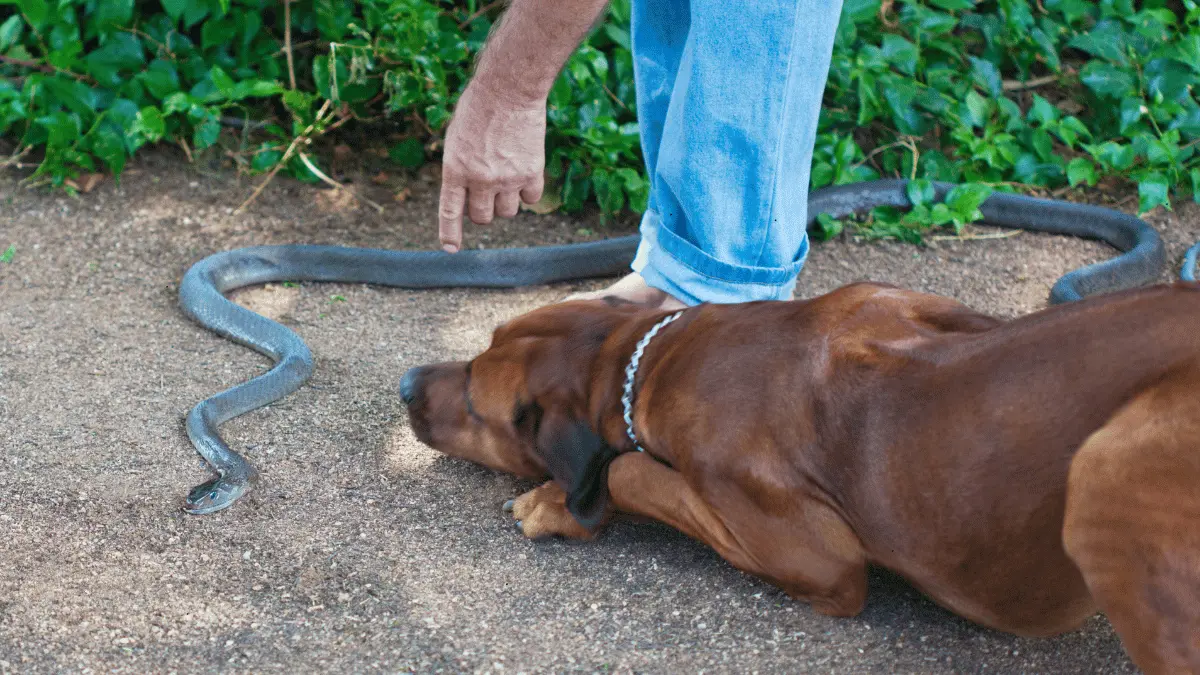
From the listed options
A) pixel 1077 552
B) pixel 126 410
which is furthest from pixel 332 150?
pixel 1077 552

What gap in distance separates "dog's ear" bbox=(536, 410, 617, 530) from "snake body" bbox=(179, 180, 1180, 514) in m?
1.20

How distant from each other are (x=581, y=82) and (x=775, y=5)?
2079mm

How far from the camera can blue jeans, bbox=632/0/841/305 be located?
309cm

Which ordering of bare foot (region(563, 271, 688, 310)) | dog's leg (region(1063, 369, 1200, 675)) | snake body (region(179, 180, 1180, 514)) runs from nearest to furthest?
dog's leg (region(1063, 369, 1200, 675)), bare foot (region(563, 271, 688, 310)), snake body (region(179, 180, 1180, 514))

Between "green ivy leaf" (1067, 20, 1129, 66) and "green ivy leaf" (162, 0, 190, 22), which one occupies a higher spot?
"green ivy leaf" (1067, 20, 1129, 66)

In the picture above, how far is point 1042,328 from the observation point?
6.98ft

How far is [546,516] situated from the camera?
114 inches

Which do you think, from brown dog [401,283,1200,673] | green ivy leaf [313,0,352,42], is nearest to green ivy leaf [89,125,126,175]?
green ivy leaf [313,0,352,42]

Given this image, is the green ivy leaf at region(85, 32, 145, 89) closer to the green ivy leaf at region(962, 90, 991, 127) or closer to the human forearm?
the human forearm

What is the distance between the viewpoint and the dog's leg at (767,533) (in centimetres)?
239

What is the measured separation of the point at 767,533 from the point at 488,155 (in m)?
1.34

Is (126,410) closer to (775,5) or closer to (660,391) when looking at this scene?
(660,391)

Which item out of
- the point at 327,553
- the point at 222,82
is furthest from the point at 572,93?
the point at 327,553

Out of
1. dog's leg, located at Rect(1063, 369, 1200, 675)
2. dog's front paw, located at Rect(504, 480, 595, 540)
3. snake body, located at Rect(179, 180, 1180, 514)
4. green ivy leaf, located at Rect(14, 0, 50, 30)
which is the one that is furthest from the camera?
green ivy leaf, located at Rect(14, 0, 50, 30)
